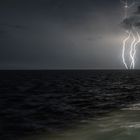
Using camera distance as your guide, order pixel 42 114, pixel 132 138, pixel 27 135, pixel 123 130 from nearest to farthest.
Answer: pixel 132 138 → pixel 123 130 → pixel 27 135 → pixel 42 114

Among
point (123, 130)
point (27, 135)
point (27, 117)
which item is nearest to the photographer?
point (123, 130)

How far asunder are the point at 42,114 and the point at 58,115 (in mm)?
1456

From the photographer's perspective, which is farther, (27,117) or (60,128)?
(27,117)

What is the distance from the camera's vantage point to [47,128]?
18.8 metres

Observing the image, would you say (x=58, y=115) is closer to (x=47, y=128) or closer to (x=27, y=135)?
(x=47, y=128)

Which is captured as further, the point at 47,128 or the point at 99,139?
the point at 47,128

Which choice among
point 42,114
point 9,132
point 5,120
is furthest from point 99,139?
point 42,114

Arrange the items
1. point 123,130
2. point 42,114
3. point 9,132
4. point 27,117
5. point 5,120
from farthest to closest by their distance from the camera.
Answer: point 42,114 < point 27,117 < point 5,120 < point 9,132 < point 123,130

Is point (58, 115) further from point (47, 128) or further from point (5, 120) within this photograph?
point (47, 128)

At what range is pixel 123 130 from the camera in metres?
15.3

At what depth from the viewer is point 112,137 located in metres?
14.0

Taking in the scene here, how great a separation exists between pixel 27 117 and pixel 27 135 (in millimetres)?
6986

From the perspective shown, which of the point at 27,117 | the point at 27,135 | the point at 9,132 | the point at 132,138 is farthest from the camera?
the point at 27,117

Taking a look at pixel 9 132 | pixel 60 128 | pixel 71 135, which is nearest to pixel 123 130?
pixel 71 135
